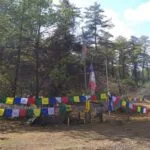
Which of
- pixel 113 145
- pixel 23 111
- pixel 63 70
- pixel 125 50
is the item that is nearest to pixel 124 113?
pixel 63 70

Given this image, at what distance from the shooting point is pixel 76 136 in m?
13.4

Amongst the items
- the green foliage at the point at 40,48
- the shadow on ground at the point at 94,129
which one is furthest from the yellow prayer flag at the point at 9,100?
the green foliage at the point at 40,48

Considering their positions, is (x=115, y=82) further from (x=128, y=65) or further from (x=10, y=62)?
(x=128, y=65)

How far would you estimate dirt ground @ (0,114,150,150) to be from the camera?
1148 cm

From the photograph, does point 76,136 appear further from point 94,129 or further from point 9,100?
point 9,100

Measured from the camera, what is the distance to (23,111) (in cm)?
1561

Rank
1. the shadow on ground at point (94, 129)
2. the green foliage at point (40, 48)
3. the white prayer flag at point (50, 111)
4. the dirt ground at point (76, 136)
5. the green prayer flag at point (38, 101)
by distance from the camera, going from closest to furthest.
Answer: the dirt ground at point (76, 136)
the shadow on ground at point (94, 129)
the white prayer flag at point (50, 111)
the green prayer flag at point (38, 101)
the green foliage at point (40, 48)

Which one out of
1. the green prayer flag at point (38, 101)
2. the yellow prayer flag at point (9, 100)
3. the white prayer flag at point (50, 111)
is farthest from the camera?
the green prayer flag at point (38, 101)

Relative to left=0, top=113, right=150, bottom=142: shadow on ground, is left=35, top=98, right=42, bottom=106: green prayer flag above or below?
above

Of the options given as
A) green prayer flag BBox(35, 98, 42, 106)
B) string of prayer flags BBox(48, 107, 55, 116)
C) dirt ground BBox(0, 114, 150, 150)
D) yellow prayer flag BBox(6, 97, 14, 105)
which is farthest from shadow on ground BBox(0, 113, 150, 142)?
green prayer flag BBox(35, 98, 42, 106)

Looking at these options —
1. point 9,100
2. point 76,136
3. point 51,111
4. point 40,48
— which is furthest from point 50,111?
point 40,48

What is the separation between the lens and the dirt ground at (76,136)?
11476 millimetres

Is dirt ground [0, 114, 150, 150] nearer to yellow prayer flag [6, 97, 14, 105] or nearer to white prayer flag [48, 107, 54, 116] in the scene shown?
white prayer flag [48, 107, 54, 116]

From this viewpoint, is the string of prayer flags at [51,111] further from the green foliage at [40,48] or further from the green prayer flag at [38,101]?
the green foliage at [40,48]
